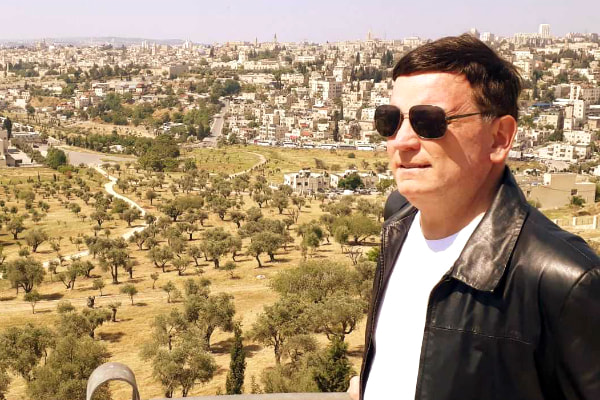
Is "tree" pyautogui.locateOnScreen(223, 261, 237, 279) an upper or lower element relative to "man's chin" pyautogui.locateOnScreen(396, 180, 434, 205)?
lower

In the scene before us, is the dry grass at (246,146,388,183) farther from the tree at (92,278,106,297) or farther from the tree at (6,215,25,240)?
the tree at (92,278,106,297)

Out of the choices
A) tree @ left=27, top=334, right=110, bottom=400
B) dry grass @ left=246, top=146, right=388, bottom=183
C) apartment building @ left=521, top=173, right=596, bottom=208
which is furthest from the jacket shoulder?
dry grass @ left=246, top=146, right=388, bottom=183

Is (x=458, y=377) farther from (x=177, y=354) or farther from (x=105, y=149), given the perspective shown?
(x=105, y=149)

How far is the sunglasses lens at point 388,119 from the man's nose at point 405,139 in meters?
0.02

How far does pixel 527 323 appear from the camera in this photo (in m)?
1.31

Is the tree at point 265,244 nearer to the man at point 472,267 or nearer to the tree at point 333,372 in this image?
the tree at point 333,372

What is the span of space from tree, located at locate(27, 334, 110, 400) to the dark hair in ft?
35.2

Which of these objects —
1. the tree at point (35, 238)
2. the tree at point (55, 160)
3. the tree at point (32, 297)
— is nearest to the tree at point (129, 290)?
the tree at point (32, 297)

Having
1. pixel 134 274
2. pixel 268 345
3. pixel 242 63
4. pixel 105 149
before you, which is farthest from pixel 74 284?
pixel 242 63

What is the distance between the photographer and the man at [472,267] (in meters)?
1.28

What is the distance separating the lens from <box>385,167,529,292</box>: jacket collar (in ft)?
4.49

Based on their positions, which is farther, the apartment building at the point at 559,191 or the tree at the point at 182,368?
the apartment building at the point at 559,191

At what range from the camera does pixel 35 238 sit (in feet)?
89.0

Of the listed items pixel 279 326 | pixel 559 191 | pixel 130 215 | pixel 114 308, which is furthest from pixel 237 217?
pixel 559 191
